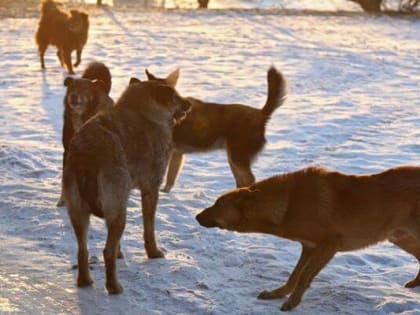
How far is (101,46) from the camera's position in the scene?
1958cm

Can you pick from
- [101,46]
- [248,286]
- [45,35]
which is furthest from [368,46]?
[248,286]

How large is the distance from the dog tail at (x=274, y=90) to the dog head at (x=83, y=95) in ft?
6.17

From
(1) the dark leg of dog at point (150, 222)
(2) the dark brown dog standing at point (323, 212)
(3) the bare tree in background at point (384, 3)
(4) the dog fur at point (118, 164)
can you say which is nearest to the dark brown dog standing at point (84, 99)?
(4) the dog fur at point (118, 164)

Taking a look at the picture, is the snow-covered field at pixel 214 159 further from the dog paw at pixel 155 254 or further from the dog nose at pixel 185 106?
the dog nose at pixel 185 106

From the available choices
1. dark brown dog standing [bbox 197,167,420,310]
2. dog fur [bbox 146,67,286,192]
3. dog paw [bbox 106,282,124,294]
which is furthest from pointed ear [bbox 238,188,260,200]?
dog fur [bbox 146,67,286,192]

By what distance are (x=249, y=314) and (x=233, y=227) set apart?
26.3 inches

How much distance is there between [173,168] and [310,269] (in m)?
3.36

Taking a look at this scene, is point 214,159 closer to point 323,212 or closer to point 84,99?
point 84,99

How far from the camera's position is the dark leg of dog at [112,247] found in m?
5.23

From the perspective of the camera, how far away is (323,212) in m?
5.23

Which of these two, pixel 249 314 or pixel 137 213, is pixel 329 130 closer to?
pixel 137 213

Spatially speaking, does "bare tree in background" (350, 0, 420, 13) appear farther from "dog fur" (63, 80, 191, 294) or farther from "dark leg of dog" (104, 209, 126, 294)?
"dark leg of dog" (104, 209, 126, 294)

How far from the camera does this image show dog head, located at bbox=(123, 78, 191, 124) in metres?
6.16

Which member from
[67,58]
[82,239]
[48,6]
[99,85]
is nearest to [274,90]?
[99,85]
